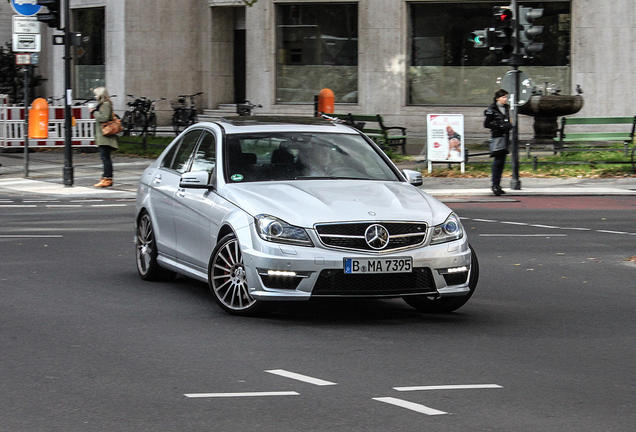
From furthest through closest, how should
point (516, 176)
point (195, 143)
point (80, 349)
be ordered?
point (516, 176) → point (195, 143) → point (80, 349)

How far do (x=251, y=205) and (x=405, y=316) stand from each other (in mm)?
1479

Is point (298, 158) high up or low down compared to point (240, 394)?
up

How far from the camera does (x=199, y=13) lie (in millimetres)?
36438

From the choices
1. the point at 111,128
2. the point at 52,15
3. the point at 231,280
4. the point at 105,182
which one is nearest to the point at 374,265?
the point at 231,280

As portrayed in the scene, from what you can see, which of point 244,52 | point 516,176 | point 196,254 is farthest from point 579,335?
point 244,52

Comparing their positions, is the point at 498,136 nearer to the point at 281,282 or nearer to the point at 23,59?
the point at 23,59

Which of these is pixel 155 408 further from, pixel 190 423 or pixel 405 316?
pixel 405 316

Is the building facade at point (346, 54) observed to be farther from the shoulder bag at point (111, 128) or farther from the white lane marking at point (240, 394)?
the white lane marking at point (240, 394)

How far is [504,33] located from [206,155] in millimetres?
13377

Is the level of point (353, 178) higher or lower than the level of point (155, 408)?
higher

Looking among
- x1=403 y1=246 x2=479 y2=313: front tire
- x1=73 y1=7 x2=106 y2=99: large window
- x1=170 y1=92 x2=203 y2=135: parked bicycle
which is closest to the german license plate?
x1=403 y1=246 x2=479 y2=313: front tire

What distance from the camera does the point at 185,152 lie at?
33.1ft

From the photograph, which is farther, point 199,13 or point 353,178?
point 199,13

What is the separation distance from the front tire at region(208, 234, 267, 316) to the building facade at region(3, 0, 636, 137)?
24.1m
